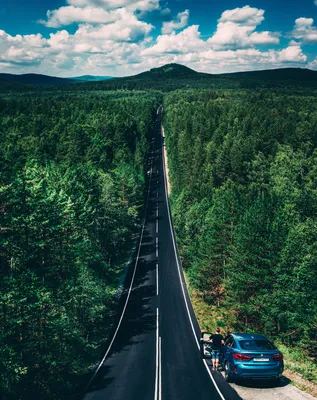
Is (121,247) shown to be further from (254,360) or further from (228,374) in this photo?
(254,360)

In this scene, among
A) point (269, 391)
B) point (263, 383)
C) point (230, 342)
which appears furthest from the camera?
point (230, 342)

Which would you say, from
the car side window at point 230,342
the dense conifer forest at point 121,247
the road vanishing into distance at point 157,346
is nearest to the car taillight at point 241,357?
the car side window at point 230,342

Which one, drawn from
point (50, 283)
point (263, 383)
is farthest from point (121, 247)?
point (263, 383)

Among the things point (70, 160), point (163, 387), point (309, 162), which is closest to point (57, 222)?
point (163, 387)

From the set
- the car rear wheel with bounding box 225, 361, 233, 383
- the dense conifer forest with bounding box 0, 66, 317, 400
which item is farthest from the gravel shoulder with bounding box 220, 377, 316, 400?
the dense conifer forest with bounding box 0, 66, 317, 400

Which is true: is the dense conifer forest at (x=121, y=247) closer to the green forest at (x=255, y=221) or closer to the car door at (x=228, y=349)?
the green forest at (x=255, y=221)

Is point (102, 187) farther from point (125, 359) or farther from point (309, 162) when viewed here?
point (309, 162)
